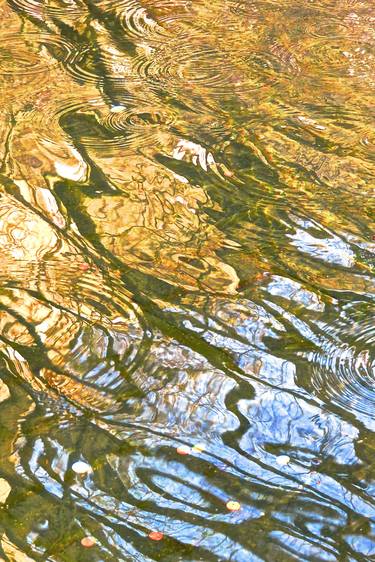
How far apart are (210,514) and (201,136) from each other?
3.09 m

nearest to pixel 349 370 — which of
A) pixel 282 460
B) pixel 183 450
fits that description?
pixel 282 460

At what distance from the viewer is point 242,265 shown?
425cm

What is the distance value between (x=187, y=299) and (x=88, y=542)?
57.0 inches

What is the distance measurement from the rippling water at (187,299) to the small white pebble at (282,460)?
43 mm

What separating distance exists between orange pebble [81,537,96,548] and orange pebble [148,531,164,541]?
183 mm

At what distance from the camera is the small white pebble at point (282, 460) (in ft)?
10.3

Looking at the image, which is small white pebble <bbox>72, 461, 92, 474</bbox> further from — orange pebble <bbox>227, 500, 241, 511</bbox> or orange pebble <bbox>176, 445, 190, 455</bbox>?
orange pebble <bbox>227, 500, 241, 511</bbox>

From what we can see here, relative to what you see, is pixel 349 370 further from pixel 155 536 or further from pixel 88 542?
pixel 88 542

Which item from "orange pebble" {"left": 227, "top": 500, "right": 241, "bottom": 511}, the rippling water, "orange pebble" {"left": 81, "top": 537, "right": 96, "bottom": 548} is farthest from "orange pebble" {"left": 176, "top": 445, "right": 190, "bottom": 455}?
"orange pebble" {"left": 81, "top": 537, "right": 96, "bottom": 548}

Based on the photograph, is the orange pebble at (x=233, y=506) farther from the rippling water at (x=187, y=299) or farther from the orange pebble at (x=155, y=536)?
the orange pebble at (x=155, y=536)

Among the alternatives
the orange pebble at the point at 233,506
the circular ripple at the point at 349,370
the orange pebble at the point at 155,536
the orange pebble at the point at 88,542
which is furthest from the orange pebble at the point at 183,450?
the circular ripple at the point at 349,370

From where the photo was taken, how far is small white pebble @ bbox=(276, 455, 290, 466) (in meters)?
3.13

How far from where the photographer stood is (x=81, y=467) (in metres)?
3.11

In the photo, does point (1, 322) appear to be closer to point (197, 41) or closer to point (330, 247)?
point (330, 247)
